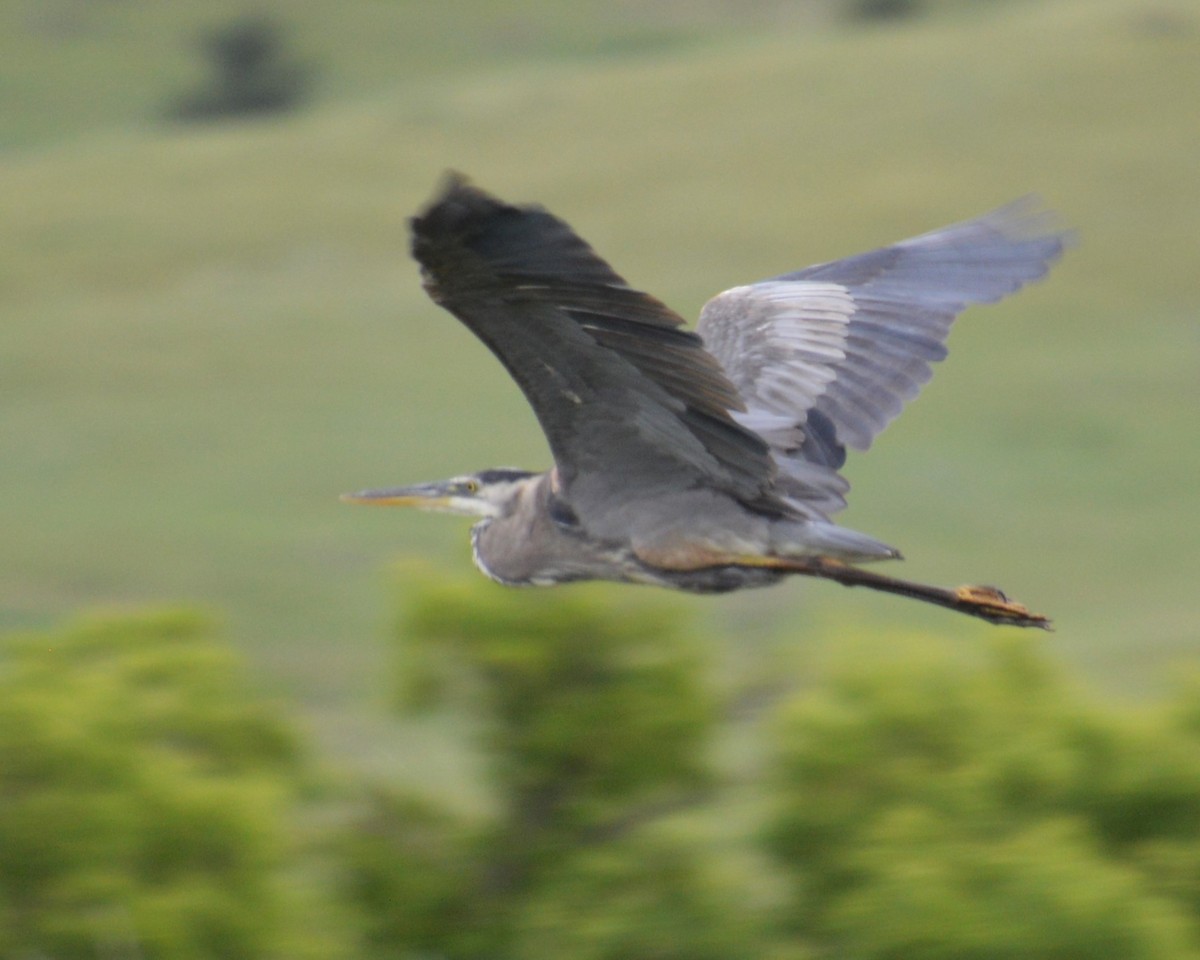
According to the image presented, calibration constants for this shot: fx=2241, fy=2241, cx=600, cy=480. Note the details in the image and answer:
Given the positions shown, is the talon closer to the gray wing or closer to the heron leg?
the heron leg

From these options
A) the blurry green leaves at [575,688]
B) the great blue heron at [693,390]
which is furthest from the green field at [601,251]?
the great blue heron at [693,390]

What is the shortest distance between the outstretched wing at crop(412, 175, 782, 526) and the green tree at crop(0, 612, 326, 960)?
4.17m

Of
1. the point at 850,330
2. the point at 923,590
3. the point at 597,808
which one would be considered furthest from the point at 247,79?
the point at 923,590

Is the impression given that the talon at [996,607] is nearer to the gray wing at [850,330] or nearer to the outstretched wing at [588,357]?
the gray wing at [850,330]

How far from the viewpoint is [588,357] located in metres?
5.80

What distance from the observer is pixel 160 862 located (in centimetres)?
1033

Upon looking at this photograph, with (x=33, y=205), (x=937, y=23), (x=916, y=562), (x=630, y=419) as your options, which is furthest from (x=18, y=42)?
(x=630, y=419)

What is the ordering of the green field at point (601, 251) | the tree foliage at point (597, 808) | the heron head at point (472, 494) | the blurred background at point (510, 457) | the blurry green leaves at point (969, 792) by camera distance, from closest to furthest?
1. the heron head at point (472, 494)
2. the blurry green leaves at point (969, 792)
3. the tree foliage at point (597, 808)
4. the blurred background at point (510, 457)
5. the green field at point (601, 251)

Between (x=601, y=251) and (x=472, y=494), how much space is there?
102 ft

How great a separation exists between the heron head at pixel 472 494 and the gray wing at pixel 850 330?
75 centimetres

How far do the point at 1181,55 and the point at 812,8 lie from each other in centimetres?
2089

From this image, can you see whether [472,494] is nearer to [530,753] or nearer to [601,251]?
[530,753]

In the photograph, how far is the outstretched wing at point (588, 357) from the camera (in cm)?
535

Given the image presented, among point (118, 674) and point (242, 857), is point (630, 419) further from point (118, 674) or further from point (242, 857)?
point (118, 674)
